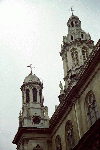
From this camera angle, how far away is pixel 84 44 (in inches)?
1730

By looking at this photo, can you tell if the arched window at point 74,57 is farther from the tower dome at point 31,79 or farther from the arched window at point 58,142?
the arched window at point 58,142

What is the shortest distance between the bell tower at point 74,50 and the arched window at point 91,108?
35.7ft

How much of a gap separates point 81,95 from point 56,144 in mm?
9810

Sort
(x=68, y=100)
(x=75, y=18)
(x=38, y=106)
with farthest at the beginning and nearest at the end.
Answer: (x=75, y=18) < (x=38, y=106) < (x=68, y=100)

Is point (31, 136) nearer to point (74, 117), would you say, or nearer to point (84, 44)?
point (74, 117)

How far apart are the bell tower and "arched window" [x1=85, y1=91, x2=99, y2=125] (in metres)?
10.9

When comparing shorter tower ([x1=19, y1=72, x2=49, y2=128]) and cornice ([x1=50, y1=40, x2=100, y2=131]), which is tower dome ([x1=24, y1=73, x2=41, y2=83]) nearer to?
shorter tower ([x1=19, y1=72, x2=49, y2=128])

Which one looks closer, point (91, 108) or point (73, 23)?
point (91, 108)

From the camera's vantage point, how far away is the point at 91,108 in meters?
28.5

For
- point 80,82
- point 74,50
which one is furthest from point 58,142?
point 74,50

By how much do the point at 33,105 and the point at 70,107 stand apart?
37.5 feet

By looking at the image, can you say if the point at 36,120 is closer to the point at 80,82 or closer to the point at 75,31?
the point at 80,82

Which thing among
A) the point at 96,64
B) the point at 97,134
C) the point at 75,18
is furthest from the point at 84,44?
the point at 97,134

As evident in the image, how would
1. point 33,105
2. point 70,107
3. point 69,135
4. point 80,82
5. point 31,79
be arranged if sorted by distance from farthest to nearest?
point 31,79, point 33,105, point 69,135, point 70,107, point 80,82
